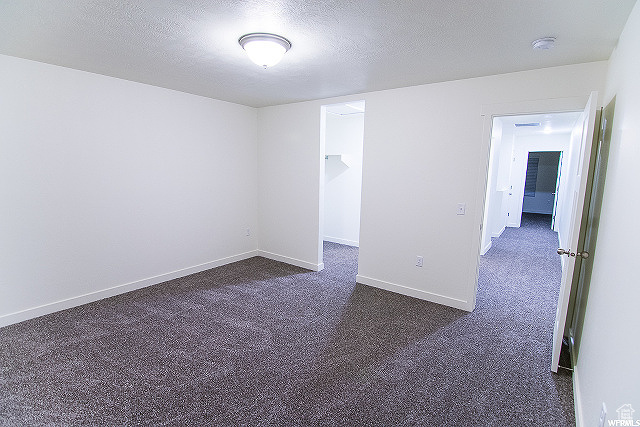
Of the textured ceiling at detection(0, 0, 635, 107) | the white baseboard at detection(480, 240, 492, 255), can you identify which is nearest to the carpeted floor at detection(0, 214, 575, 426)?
the white baseboard at detection(480, 240, 492, 255)

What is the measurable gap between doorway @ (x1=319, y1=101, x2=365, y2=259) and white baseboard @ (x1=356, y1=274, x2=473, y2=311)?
1836 mm

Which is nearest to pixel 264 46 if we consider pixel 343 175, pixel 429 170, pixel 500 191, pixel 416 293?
pixel 429 170

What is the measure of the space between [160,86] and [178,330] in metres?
2.67

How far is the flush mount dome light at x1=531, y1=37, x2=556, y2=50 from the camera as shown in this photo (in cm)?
207

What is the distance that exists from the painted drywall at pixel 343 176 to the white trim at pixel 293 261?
1.58 m

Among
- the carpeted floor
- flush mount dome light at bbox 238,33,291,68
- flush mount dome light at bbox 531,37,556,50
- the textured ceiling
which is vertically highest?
the textured ceiling

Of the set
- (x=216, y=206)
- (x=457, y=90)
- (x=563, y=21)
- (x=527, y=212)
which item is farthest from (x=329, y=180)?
Result: (x=527, y=212)

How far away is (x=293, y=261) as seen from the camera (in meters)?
4.75

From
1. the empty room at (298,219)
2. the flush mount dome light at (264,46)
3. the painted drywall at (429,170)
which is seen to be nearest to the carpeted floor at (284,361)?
the empty room at (298,219)

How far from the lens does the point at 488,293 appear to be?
376 cm

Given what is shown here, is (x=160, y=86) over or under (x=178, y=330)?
over

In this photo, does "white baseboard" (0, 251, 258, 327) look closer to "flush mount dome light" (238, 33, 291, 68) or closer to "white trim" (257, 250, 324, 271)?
"white trim" (257, 250, 324, 271)

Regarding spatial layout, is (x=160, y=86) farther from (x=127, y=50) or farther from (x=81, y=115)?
(x=127, y=50)

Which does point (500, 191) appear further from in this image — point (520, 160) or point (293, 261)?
point (293, 261)
